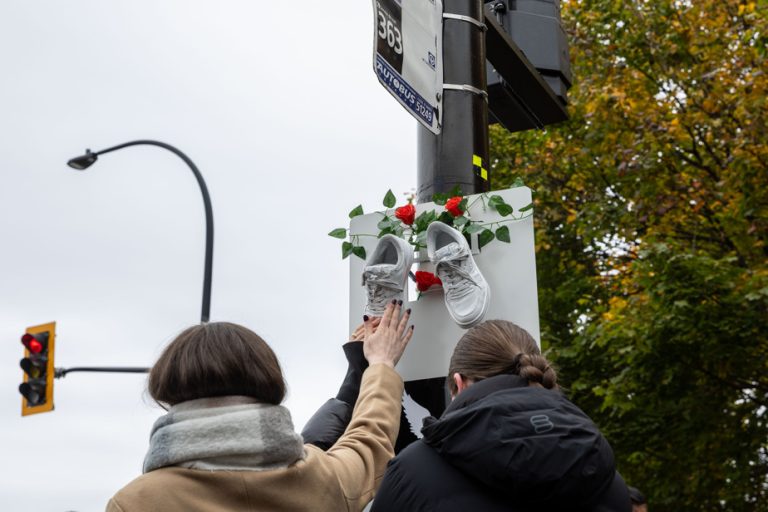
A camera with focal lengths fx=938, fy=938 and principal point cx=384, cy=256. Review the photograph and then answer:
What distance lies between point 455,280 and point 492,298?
0.49 ft

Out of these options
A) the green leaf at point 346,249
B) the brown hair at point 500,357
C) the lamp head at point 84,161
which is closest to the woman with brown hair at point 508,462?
the brown hair at point 500,357

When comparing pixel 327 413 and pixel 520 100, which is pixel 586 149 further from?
pixel 327 413

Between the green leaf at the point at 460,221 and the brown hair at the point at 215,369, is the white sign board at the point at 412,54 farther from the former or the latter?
the brown hair at the point at 215,369

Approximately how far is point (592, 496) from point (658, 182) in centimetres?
997

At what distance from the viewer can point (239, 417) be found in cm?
202

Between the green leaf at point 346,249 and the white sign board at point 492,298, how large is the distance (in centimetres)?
29

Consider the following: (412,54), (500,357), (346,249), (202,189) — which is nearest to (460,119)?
(412,54)

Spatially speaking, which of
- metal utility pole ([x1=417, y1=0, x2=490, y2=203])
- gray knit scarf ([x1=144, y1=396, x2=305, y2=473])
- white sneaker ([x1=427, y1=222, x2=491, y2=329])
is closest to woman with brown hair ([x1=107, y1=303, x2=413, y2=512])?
gray knit scarf ([x1=144, y1=396, x2=305, y2=473])

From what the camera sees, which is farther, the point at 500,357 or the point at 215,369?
the point at 500,357

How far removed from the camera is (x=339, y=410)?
115 inches

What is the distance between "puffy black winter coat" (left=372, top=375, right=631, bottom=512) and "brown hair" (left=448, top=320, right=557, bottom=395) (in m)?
0.13

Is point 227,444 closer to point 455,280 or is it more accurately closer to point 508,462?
point 508,462

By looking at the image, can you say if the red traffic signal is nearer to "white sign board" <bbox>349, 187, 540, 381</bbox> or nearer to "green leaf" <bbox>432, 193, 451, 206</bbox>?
"white sign board" <bbox>349, 187, 540, 381</bbox>

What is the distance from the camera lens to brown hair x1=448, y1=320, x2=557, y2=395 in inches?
93.8
